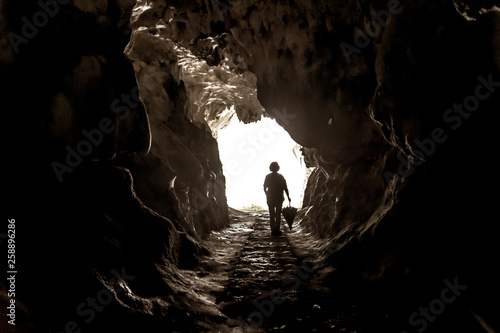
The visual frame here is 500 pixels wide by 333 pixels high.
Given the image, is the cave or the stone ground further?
the stone ground

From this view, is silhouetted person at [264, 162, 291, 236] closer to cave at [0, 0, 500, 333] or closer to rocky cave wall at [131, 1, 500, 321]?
rocky cave wall at [131, 1, 500, 321]

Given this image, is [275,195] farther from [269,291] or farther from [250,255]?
[269,291]

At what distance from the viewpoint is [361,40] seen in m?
5.85

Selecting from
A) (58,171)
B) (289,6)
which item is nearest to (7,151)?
(58,171)

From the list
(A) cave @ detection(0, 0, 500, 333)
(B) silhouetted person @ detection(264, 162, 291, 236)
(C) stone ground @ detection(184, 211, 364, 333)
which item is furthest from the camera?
(B) silhouetted person @ detection(264, 162, 291, 236)

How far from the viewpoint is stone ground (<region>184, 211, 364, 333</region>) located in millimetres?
3252

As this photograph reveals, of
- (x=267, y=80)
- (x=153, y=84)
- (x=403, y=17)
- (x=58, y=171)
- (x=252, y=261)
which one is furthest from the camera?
(x=153, y=84)

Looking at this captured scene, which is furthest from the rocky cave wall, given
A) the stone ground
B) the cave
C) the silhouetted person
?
the silhouetted person

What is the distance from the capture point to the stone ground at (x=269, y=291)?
3.25 m

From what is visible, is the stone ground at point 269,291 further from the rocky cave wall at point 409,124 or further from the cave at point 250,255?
the rocky cave wall at point 409,124

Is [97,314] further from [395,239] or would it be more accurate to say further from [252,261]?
[395,239]

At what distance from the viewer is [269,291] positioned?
411 cm

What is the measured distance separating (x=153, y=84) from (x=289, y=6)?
487cm

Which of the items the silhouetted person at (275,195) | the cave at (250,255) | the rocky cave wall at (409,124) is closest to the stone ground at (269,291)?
the cave at (250,255)
